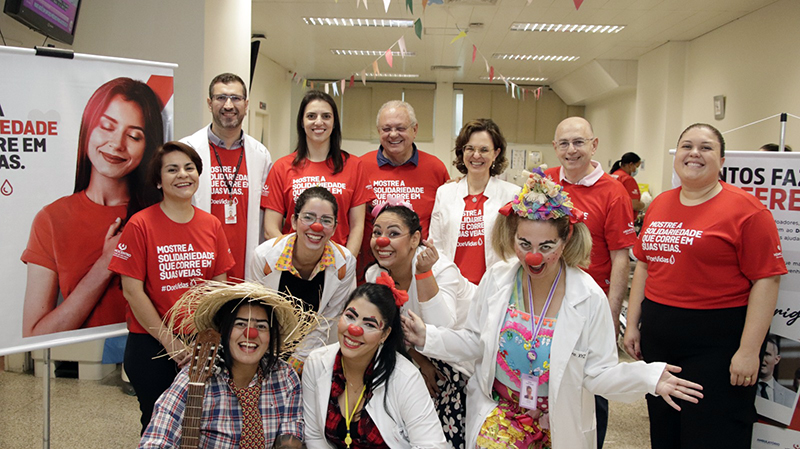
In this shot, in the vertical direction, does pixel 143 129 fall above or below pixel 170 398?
above

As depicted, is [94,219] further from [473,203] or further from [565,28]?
[565,28]

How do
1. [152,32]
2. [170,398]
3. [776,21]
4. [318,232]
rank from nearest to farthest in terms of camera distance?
[170,398], [318,232], [152,32], [776,21]

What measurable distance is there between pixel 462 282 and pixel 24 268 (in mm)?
2040

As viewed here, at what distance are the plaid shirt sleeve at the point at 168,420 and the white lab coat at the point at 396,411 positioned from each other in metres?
0.47

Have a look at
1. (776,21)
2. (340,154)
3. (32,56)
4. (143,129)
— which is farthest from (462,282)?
(776,21)

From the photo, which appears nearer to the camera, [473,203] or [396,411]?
[396,411]

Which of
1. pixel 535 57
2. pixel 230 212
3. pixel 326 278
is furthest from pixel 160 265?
pixel 535 57

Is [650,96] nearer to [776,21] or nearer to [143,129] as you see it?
[776,21]

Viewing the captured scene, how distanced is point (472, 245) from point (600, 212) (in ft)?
2.21

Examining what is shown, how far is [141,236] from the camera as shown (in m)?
2.41

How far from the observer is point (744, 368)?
2.31 metres

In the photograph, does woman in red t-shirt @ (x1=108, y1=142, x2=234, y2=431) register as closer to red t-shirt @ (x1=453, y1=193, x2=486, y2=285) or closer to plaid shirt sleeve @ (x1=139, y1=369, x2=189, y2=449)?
plaid shirt sleeve @ (x1=139, y1=369, x2=189, y2=449)

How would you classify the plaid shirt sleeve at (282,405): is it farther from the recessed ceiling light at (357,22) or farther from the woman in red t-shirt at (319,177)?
the recessed ceiling light at (357,22)

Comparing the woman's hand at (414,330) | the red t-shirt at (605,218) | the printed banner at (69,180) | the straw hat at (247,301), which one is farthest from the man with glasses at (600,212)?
the printed banner at (69,180)
